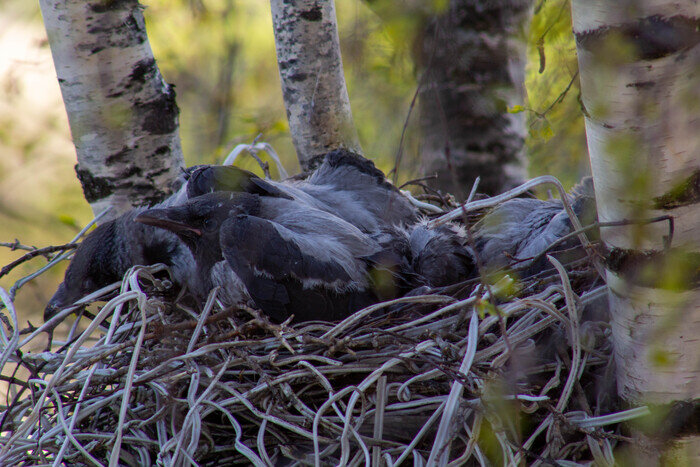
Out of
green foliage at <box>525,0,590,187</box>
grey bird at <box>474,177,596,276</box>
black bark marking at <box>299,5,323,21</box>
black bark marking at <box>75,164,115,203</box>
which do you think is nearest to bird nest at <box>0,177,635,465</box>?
grey bird at <box>474,177,596,276</box>

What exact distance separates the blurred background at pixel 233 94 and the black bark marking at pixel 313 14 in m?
0.28

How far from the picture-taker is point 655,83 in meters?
0.98

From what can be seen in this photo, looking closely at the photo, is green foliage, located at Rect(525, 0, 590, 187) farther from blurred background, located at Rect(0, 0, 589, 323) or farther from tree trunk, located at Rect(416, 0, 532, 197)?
tree trunk, located at Rect(416, 0, 532, 197)

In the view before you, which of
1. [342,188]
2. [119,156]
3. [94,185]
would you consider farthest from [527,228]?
[94,185]

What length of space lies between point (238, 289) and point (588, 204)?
4.35 feet

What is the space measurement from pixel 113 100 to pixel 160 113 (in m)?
0.19

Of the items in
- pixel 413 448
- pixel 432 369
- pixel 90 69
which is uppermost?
pixel 90 69

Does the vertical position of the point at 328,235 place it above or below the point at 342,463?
above

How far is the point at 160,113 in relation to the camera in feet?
8.02

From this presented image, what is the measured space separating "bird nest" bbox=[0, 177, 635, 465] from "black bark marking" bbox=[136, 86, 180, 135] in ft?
2.69

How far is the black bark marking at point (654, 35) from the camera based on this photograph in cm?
94

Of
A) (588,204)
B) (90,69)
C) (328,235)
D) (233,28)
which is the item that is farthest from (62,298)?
(588,204)

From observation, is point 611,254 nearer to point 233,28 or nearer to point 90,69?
point 233,28

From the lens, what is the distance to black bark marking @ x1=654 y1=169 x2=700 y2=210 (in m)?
1.06
